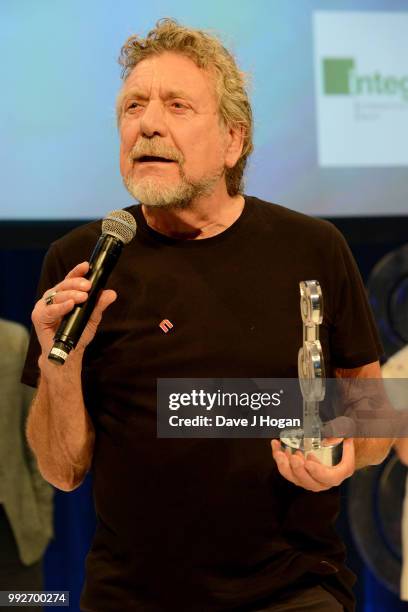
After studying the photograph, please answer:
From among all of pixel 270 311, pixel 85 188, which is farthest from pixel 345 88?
pixel 270 311

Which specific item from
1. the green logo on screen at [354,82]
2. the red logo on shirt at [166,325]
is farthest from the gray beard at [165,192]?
the green logo on screen at [354,82]

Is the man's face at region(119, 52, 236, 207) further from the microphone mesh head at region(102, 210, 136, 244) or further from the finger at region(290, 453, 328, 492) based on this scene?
the finger at region(290, 453, 328, 492)

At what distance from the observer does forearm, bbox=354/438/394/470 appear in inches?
73.4

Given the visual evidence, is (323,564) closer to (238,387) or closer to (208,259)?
(238,387)

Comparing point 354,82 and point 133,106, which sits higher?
point 354,82

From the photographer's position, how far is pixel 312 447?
1.53 metres

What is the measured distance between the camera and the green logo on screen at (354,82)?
3.36 metres

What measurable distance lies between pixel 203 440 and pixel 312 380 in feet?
1.09

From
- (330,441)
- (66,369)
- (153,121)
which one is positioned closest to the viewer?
(330,441)

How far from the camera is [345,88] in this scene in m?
3.36

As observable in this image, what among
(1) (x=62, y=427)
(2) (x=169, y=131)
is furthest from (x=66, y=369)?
(2) (x=169, y=131)

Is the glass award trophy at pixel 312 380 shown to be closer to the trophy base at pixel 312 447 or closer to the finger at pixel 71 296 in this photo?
the trophy base at pixel 312 447

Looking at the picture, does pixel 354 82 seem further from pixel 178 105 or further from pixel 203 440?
pixel 203 440

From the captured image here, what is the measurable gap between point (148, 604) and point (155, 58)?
1.09m
